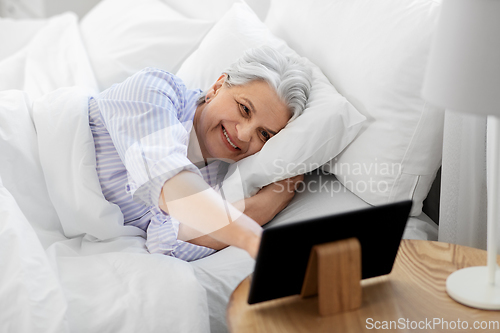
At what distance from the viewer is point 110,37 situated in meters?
2.00

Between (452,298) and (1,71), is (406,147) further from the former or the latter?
(1,71)

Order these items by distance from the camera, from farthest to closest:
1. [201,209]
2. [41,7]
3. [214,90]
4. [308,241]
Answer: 1. [41,7]
2. [214,90]
3. [201,209]
4. [308,241]

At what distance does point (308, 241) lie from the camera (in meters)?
0.70

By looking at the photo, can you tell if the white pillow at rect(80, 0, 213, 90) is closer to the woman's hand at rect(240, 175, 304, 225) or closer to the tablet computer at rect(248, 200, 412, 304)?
the woman's hand at rect(240, 175, 304, 225)

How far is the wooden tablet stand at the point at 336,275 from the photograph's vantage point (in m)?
0.71

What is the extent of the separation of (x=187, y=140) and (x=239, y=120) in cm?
19

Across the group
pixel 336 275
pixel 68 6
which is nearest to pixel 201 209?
pixel 336 275

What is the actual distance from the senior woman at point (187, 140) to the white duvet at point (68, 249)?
0.06m

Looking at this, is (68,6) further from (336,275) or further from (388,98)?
(336,275)

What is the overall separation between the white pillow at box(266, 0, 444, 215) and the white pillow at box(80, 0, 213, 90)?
0.74 metres

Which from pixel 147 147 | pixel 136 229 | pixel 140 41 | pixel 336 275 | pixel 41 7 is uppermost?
pixel 41 7

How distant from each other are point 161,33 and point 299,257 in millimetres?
1469

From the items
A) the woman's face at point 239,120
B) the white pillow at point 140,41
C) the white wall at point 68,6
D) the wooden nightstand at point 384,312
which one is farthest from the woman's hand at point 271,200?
the white wall at point 68,6

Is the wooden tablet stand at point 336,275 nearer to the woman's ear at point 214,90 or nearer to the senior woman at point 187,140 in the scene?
the senior woman at point 187,140
